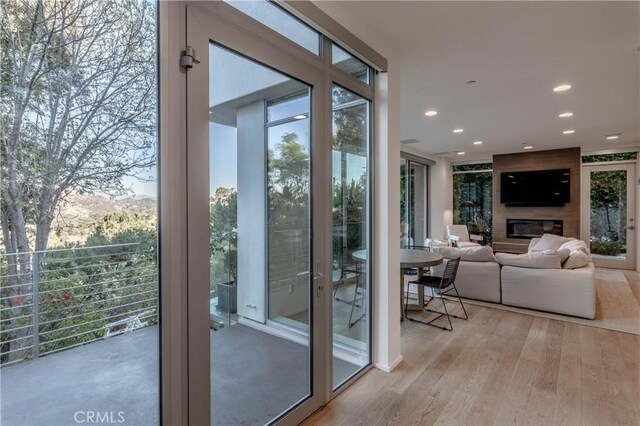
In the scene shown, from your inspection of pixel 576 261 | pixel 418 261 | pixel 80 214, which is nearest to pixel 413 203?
pixel 576 261

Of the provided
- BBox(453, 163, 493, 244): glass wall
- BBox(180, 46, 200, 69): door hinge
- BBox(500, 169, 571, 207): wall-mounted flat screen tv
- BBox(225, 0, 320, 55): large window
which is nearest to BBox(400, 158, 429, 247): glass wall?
BBox(453, 163, 493, 244): glass wall

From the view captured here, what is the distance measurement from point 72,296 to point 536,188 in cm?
891

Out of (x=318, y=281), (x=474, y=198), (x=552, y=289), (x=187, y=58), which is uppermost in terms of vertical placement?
(x=187, y=58)

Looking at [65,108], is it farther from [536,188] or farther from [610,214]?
[610,214]

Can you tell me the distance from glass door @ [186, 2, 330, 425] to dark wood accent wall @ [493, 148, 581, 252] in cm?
759

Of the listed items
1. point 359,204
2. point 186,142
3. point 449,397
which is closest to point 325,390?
point 449,397

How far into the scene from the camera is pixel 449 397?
236 cm

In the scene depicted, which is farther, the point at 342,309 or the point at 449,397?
the point at 342,309

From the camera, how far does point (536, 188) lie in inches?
302

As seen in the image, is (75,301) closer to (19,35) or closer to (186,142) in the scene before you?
(186,142)

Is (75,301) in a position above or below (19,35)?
below

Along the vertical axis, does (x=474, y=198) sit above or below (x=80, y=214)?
above

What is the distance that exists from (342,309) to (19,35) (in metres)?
2.38

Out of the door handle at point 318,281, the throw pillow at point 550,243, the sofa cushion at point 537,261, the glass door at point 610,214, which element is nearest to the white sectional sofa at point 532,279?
the sofa cushion at point 537,261
